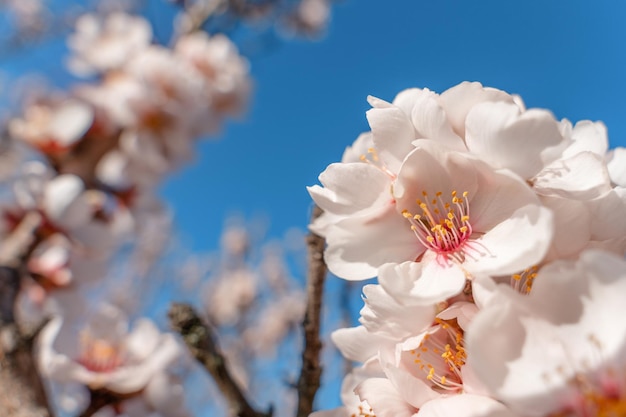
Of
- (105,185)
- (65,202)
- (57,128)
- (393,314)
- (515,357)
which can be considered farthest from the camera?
(105,185)

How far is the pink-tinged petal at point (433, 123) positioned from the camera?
0.54 meters

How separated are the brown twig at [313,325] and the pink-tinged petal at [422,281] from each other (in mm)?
193

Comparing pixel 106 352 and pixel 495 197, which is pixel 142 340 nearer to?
pixel 106 352

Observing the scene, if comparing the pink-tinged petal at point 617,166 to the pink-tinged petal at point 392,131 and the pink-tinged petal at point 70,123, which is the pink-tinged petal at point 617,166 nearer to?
the pink-tinged petal at point 392,131

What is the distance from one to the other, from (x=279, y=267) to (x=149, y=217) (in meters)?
5.00

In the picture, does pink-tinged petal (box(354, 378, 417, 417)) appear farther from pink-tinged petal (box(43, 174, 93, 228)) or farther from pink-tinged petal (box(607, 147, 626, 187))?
pink-tinged petal (box(43, 174, 93, 228))

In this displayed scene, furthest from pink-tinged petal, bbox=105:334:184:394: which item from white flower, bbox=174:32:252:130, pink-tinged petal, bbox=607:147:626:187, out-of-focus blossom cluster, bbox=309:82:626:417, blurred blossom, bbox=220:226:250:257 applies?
blurred blossom, bbox=220:226:250:257

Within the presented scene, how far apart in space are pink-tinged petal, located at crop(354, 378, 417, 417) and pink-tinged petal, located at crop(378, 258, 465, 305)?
11 cm

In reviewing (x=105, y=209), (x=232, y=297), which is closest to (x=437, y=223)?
(x=105, y=209)

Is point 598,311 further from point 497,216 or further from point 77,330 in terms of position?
point 77,330

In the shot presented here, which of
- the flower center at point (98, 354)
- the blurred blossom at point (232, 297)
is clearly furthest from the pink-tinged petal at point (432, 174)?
the blurred blossom at point (232, 297)

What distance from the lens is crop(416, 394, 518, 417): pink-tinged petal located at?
1.46ft

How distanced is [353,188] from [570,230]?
8.7 inches

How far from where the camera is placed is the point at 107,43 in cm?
270
